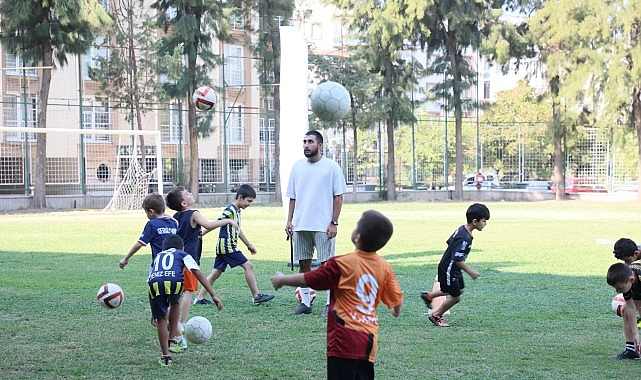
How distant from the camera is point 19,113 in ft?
122

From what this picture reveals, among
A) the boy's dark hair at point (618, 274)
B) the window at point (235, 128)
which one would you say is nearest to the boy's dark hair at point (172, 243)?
the boy's dark hair at point (618, 274)

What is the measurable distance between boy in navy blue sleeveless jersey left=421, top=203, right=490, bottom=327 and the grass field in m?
0.27

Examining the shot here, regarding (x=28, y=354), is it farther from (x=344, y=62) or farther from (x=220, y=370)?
(x=344, y=62)

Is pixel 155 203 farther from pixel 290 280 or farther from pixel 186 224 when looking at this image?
pixel 290 280

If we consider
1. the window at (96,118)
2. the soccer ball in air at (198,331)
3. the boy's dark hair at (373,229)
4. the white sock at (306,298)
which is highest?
the window at (96,118)

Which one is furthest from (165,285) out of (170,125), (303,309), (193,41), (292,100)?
(170,125)

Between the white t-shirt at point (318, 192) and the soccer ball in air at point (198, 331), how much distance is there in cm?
240

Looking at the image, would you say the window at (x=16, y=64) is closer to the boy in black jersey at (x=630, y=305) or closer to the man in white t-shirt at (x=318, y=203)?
the man in white t-shirt at (x=318, y=203)

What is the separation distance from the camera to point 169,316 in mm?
6984

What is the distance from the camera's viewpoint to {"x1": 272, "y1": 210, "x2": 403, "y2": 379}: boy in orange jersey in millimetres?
4453

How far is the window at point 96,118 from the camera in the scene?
39.9 m

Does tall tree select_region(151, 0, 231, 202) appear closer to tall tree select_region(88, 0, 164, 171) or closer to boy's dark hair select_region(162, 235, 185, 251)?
tall tree select_region(88, 0, 164, 171)

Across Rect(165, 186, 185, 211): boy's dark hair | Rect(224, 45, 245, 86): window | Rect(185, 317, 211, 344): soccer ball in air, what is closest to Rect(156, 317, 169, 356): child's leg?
Rect(185, 317, 211, 344): soccer ball in air

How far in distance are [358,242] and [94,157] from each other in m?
35.9
